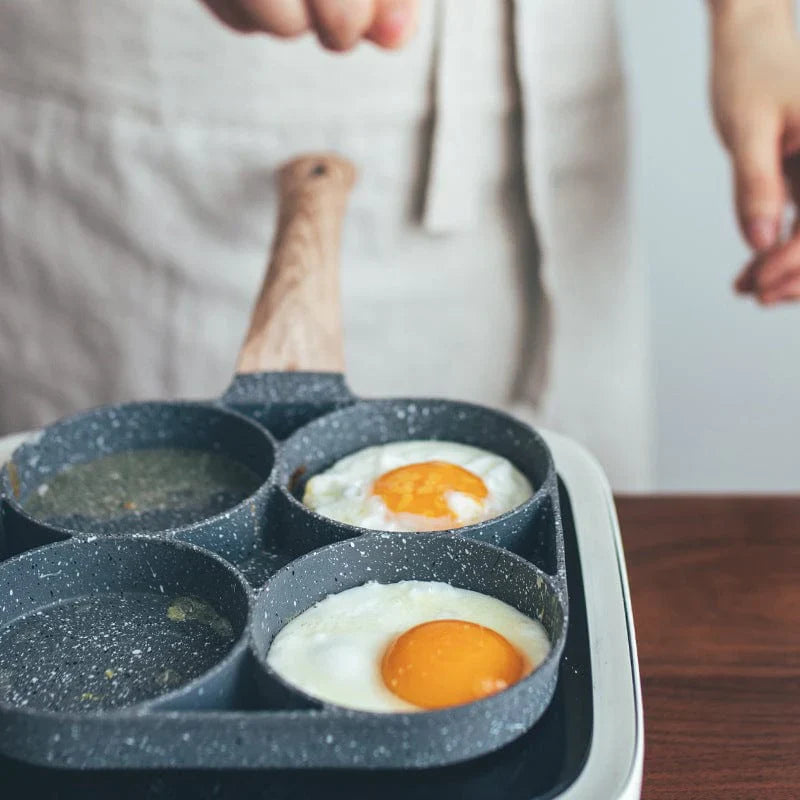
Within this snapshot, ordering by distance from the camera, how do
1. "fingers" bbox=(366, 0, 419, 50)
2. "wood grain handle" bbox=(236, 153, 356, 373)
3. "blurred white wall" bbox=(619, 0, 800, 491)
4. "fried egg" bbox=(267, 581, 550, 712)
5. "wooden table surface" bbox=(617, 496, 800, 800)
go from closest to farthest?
"fried egg" bbox=(267, 581, 550, 712)
"wooden table surface" bbox=(617, 496, 800, 800)
"fingers" bbox=(366, 0, 419, 50)
"wood grain handle" bbox=(236, 153, 356, 373)
"blurred white wall" bbox=(619, 0, 800, 491)

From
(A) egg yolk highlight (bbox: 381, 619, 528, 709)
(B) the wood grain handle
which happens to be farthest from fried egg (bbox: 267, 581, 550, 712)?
(B) the wood grain handle

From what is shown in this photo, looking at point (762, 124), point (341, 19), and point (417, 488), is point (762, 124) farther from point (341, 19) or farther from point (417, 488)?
point (417, 488)

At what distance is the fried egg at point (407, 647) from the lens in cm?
90

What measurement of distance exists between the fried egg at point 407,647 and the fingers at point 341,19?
0.63 metres

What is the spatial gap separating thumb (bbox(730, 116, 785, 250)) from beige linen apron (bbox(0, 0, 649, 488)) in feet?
1.23

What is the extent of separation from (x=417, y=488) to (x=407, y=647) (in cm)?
27

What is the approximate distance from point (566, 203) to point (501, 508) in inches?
35.7

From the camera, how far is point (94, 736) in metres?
0.79

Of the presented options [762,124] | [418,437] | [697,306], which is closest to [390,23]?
[418,437]

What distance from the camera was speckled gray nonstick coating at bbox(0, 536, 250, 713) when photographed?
35.8 inches

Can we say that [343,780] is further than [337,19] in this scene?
No

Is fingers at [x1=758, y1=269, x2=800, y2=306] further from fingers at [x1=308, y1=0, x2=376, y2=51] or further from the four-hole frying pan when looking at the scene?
fingers at [x1=308, y1=0, x2=376, y2=51]

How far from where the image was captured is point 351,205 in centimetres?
188

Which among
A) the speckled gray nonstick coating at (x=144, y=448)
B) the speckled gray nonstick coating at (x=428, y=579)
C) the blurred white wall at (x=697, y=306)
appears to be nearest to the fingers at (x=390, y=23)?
the speckled gray nonstick coating at (x=144, y=448)
